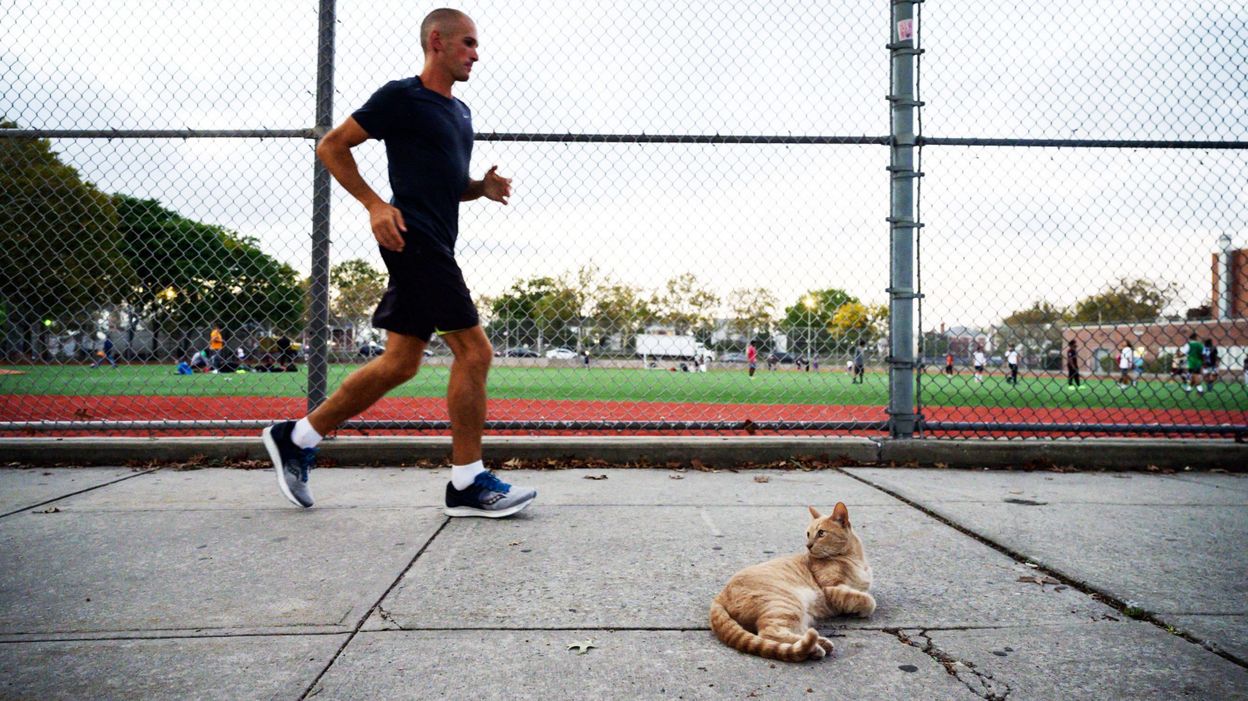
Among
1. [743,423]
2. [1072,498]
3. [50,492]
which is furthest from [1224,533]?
[50,492]

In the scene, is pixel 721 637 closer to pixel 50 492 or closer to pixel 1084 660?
pixel 1084 660

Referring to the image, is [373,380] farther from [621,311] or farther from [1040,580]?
[621,311]

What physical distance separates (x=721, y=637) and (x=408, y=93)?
2.48 m

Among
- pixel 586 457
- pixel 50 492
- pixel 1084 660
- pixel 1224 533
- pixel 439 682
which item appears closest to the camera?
pixel 439 682

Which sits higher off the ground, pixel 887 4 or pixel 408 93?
pixel 887 4

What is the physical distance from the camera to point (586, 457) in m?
4.34

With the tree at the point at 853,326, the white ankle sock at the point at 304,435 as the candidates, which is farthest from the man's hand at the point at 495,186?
the tree at the point at 853,326

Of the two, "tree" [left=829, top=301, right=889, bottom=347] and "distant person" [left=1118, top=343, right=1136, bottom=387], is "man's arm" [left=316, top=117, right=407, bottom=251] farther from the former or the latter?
"distant person" [left=1118, top=343, right=1136, bottom=387]

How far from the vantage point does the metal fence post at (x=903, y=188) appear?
4348 millimetres

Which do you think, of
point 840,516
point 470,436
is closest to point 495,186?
point 470,436

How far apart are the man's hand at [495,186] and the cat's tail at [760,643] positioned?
Result: 2395mm

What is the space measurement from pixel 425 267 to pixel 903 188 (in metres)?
3.03

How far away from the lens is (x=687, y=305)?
6195mm

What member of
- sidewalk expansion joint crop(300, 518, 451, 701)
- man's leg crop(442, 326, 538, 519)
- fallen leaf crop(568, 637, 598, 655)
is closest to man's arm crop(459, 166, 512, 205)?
man's leg crop(442, 326, 538, 519)
